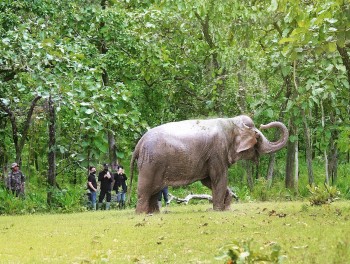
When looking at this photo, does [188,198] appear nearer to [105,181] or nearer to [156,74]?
[105,181]

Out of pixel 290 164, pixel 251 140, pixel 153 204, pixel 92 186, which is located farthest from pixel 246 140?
pixel 290 164

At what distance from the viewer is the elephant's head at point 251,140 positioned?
1689cm

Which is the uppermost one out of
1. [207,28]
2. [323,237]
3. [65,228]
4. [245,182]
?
[207,28]

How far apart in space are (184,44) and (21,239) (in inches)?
577

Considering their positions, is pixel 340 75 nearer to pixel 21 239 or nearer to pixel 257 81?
pixel 21 239

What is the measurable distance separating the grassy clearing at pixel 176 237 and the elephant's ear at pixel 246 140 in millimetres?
2326

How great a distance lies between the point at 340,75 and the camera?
581 inches

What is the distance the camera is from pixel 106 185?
71.6 feet

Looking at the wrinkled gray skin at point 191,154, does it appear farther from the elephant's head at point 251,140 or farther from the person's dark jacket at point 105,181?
the person's dark jacket at point 105,181

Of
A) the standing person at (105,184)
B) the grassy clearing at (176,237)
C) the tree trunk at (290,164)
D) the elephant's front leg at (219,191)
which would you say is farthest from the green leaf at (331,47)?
the tree trunk at (290,164)

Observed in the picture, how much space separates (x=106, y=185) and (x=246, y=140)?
6492 mm

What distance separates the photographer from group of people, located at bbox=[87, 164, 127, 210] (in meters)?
21.8

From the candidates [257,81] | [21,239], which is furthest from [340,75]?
[257,81]

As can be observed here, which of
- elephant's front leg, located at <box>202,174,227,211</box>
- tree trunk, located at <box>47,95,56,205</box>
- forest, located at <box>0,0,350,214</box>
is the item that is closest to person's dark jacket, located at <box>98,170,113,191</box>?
forest, located at <box>0,0,350,214</box>
